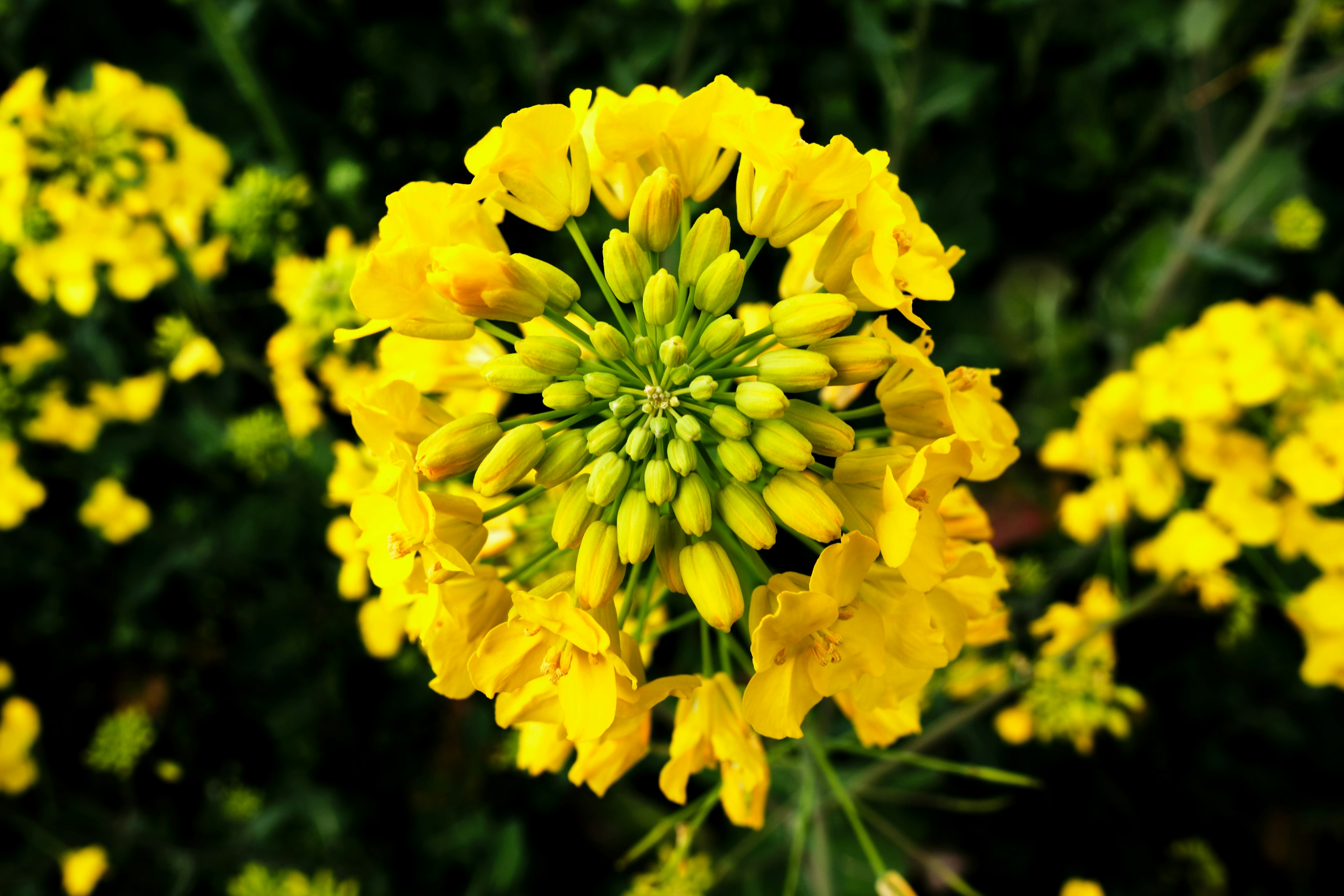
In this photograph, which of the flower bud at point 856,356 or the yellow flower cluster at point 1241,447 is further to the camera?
the yellow flower cluster at point 1241,447

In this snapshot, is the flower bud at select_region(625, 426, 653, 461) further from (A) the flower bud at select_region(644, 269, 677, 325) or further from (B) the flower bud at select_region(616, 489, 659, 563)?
(A) the flower bud at select_region(644, 269, 677, 325)

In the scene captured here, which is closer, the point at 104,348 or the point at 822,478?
the point at 822,478

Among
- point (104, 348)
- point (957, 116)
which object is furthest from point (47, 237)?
point (957, 116)

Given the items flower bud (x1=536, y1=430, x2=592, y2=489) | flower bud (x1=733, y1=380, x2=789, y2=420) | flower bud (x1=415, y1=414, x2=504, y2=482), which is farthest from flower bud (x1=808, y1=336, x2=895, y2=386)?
flower bud (x1=415, y1=414, x2=504, y2=482)

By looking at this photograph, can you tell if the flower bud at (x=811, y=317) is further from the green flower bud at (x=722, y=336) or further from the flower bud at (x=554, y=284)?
the flower bud at (x=554, y=284)

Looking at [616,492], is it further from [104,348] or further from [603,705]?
[104,348]

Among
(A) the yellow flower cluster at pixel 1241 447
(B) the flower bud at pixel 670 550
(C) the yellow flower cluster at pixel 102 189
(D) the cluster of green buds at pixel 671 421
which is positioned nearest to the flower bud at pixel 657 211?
(D) the cluster of green buds at pixel 671 421

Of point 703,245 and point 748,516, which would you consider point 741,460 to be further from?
point 703,245
